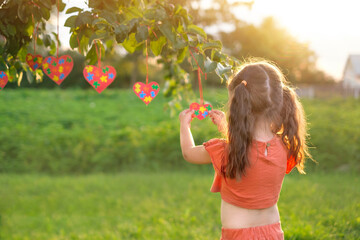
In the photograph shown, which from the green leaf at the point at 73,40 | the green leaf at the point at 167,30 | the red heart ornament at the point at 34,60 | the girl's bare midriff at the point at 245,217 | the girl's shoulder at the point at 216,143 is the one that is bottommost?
the girl's bare midriff at the point at 245,217

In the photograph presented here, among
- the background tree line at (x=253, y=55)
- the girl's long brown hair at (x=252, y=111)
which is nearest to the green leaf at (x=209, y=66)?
the girl's long brown hair at (x=252, y=111)

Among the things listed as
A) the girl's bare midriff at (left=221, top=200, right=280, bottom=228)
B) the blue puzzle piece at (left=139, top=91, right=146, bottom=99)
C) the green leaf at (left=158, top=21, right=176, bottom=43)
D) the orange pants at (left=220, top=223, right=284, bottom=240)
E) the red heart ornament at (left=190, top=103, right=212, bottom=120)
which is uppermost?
the green leaf at (left=158, top=21, right=176, bottom=43)

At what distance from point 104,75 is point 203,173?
4.25 m

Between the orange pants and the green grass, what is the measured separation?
3.75 feet

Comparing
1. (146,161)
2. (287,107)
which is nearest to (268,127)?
(287,107)

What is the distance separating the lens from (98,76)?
6.51 ft

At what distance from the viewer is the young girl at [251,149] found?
5.40 ft

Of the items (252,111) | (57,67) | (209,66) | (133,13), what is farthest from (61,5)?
(252,111)

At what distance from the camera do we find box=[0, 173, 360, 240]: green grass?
3.43 metres

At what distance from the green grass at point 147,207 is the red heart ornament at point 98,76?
1740mm

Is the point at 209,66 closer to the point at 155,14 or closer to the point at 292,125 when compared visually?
the point at 155,14

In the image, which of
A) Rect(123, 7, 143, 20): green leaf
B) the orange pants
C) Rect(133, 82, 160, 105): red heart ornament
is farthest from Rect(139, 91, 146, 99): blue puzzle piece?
the orange pants

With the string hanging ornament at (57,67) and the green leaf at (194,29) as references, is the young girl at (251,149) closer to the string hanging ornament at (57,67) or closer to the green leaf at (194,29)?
the green leaf at (194,29)

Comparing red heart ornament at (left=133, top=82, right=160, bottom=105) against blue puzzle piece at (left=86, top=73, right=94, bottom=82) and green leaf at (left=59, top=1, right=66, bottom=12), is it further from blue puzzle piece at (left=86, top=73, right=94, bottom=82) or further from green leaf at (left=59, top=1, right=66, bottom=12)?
green leaf at (left=59, top=1, right=66, bottom=12)
